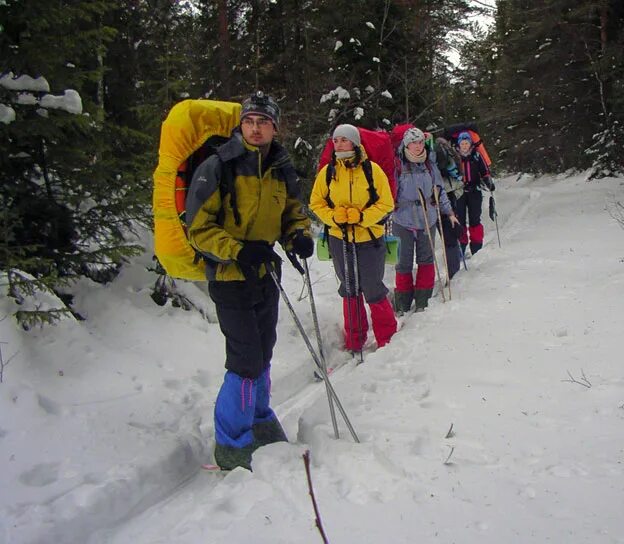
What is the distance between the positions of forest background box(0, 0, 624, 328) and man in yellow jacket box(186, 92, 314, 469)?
178 cm

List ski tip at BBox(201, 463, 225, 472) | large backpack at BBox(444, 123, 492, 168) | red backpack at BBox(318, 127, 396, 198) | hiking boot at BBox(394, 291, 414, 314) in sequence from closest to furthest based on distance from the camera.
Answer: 1. ski tip at BBox(201, 463, 225, 472)
2. red backpack at BBox(318, 127, 396, 198)
3. hiking boot at BBox(394, 291, 414, 314)
4. large backpack at BBox(444, 123, 492, 168)

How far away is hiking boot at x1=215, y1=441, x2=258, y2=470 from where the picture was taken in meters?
3.44

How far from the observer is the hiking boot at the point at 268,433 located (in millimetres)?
3760

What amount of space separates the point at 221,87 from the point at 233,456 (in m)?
12.5

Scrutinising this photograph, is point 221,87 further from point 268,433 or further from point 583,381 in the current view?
point 583,381

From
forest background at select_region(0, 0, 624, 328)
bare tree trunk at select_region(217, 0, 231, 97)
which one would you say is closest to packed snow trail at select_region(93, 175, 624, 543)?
forest background at select_region(0, 0, 624, 328)

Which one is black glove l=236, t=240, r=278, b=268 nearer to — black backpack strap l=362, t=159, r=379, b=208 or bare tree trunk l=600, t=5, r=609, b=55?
black backpack strap l=362, t=159, r=379, b=208

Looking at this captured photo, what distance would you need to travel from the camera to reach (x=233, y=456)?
347 cm

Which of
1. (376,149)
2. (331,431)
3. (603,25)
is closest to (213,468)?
(331,431)

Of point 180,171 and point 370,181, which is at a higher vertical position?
point 180,171

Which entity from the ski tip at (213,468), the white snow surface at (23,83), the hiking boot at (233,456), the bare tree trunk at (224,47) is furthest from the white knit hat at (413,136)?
the bare tree trunk at (224,47)

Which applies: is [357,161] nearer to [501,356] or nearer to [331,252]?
[331,252]

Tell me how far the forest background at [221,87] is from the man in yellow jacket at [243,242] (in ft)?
5.84

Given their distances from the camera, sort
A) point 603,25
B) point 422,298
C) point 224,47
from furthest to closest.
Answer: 1. point 603,25
2. point 224,47
3. point 422,298
